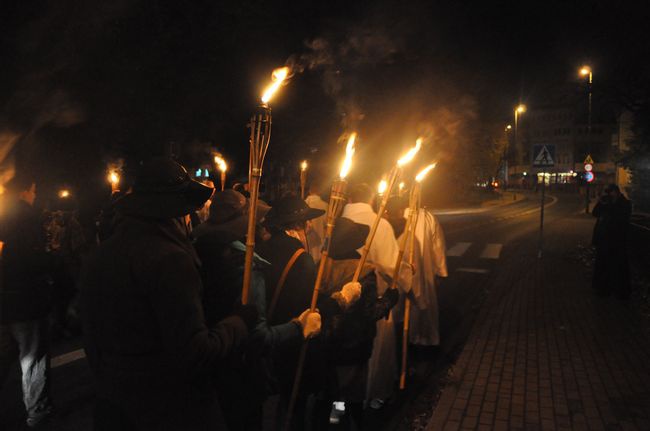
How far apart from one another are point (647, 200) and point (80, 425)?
2859 cm

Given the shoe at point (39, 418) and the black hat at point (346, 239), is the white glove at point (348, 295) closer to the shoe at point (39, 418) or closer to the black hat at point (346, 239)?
the black hat at point (346, 239)

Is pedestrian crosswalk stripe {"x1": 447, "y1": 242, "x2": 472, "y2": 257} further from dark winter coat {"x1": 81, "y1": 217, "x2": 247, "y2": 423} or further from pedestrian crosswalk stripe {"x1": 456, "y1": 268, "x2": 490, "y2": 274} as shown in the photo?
→ dark winter coat {"x1": 81, "y1": 217, "x2": 247, "y2": 423}

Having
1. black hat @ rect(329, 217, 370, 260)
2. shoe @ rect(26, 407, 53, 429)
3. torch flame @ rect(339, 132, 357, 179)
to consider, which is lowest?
shoe @ rect(26, 407, 53, 429)

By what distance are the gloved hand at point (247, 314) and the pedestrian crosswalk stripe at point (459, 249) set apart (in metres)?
13.5

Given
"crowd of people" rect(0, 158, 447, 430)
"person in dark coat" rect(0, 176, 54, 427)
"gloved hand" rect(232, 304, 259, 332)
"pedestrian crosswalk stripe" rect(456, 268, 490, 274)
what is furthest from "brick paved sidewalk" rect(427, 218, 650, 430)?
"person in dark coat" rect(0, 176, 54, 427)

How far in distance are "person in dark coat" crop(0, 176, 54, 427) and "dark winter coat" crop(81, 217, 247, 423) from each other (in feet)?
8.47

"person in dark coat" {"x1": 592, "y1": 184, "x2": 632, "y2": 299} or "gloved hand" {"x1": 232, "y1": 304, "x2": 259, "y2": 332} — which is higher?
"gloved hand" {"x1": 232, "y1": 304, "x2": 259, "y2": 332}

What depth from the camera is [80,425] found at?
457 centimetres

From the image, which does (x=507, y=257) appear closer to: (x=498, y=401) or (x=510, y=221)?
(x=498, y=401)

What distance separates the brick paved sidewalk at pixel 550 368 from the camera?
15.1 feet

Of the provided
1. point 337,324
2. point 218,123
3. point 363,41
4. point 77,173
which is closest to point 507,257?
point 363,41

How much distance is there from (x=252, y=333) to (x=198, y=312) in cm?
55

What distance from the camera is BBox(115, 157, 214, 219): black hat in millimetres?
2096

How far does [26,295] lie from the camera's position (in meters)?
4.27
